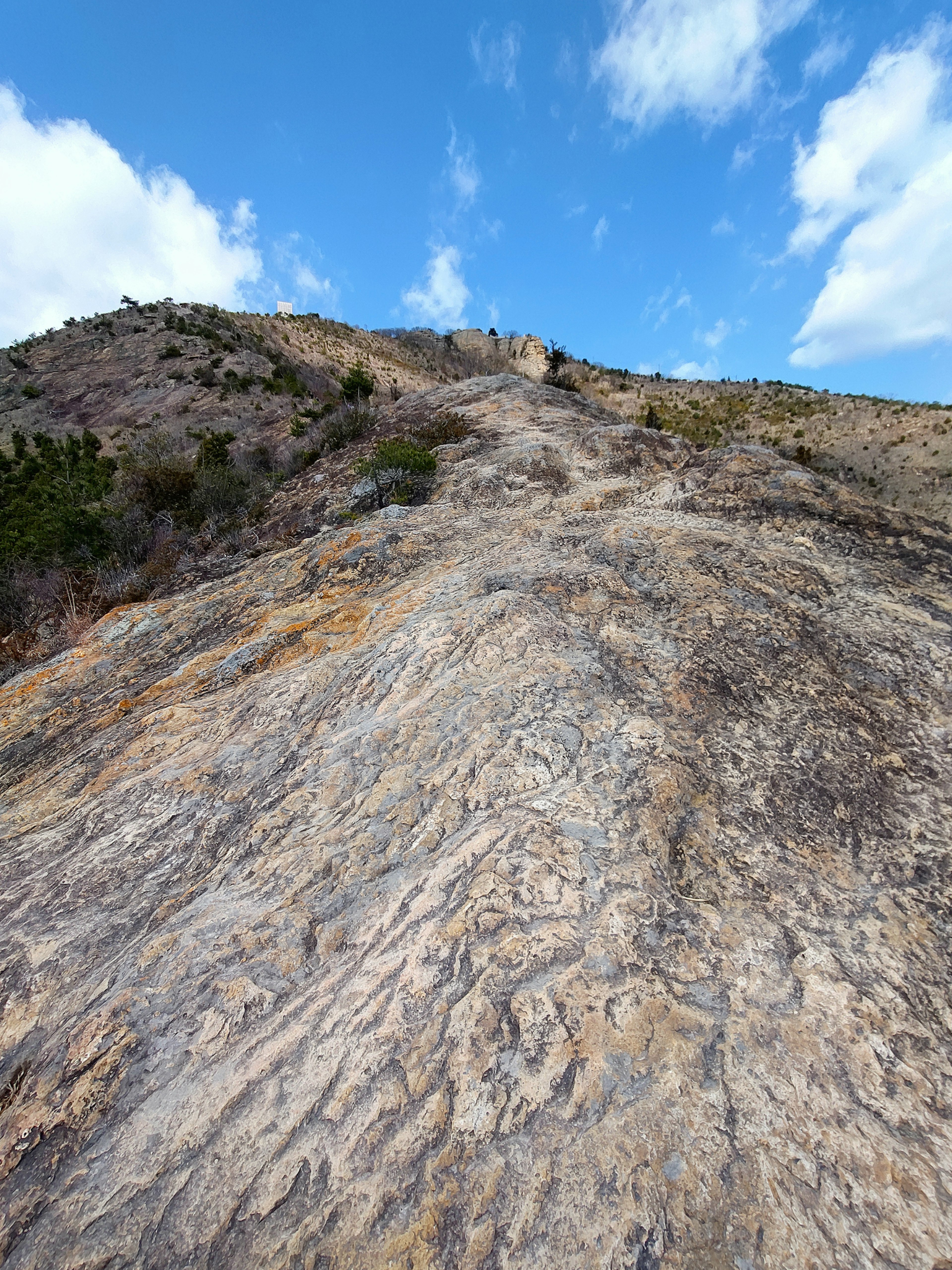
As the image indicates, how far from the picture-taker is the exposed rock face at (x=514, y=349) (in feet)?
142

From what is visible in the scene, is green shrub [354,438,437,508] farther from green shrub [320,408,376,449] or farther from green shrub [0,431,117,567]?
green shrub [0,431,117,567]

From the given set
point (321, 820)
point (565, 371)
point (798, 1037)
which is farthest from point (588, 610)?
point (565, 371)

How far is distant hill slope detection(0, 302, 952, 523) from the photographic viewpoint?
74.5 ft

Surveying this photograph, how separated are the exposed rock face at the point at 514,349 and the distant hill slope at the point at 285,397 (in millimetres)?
779

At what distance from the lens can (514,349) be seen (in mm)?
48656

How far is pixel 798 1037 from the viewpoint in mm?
2508

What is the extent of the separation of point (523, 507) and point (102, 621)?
7.63 metres

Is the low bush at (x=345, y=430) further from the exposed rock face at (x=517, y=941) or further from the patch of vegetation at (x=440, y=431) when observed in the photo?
the exposed rock face at (x=517, y=941)

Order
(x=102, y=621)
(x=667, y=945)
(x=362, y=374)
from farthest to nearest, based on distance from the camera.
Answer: (x=362, y=374) < (x=102, y=621) < (x=667, y=945)

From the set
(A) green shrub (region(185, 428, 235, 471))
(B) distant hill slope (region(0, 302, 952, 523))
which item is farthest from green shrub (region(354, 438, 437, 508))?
(B) distant hill slope (region(0, 302, 952, 523))

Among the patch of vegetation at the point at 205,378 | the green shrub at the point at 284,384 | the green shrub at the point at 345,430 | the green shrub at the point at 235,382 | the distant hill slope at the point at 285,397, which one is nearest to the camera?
the green shrub at the point at 345,430

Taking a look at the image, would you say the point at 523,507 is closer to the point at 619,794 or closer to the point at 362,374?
the point at 619,794

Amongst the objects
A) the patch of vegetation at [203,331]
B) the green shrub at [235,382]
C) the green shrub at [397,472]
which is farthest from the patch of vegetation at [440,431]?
the patch of vegetation at [203,331]

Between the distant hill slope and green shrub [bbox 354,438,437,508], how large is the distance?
10776 mm
